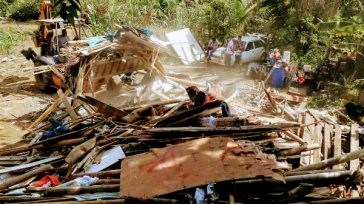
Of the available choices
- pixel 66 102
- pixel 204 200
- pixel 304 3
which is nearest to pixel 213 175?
pixel 204 200

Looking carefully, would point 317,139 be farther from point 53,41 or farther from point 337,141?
point 53,41

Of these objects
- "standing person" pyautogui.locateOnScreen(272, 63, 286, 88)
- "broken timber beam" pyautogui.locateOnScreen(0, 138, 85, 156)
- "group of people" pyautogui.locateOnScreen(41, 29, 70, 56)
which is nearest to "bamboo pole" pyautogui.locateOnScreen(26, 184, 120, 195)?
"broken timber beam" pyautogui.locateOnScreen(0, 138, 85, 156)

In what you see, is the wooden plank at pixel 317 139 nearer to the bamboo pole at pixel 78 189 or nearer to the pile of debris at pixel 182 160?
the pile of debris at pixel 182 160

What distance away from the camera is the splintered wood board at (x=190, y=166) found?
16.5 ft

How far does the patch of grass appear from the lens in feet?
62.4

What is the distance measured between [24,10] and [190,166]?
2729 centimetres

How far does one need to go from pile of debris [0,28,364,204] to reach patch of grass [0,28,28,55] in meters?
11.5

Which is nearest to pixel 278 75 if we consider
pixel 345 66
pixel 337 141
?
pixel 345 66

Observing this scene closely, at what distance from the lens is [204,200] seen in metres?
4.88

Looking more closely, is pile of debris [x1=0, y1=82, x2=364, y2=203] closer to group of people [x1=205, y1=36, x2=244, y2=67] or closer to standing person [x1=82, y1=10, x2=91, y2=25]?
group of people [x1=205, y1=36, x2=244, y2=67]

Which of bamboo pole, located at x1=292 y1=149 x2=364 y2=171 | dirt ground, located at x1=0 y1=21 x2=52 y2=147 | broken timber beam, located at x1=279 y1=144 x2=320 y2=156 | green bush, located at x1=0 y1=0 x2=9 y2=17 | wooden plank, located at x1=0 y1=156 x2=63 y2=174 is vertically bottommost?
dirt ground, located at x1=0 y1=21 x2=52 y2=147

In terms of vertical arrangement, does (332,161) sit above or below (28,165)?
above

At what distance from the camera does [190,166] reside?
5387mm

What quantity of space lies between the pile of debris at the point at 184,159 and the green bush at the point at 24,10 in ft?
70.5
